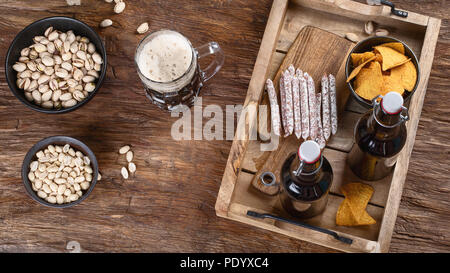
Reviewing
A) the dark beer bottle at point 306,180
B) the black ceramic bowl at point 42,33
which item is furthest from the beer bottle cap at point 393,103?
the black ceramic bowl at point 42,33

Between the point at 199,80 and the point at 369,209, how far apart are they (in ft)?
1.85

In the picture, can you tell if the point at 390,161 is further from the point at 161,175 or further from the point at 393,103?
the point at 161,175

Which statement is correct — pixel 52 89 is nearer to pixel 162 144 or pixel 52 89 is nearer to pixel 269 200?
pixel 162 144

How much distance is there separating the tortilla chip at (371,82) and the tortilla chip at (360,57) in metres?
0.02

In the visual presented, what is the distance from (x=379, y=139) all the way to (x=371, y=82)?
0.17 m

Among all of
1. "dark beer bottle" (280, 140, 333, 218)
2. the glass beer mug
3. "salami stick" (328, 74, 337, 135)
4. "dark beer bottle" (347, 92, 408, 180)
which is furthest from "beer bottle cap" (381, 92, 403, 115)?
the glass beer mug

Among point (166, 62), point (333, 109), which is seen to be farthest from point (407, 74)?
point (166, 62)

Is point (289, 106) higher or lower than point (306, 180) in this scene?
higher

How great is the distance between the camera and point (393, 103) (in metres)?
0.79

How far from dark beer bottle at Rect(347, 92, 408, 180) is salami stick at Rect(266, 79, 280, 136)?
198 millimetres

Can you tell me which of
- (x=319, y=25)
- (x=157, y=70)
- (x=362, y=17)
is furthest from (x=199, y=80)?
(x=362, y=17)

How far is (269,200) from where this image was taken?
1.08 m

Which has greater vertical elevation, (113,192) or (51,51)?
(51,51)

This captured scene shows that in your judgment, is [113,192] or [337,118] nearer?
[337,118]
